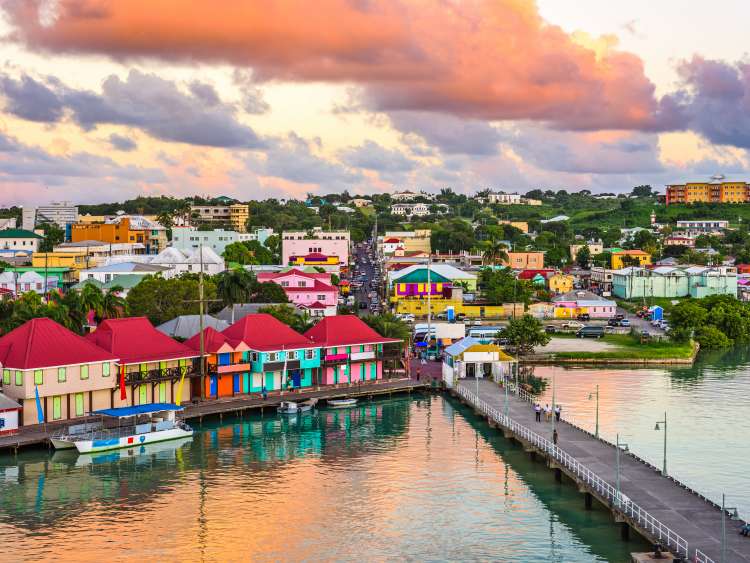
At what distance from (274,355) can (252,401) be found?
373cm

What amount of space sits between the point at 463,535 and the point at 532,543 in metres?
2.45

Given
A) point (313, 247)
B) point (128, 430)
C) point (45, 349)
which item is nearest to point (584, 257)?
point (313, 247)

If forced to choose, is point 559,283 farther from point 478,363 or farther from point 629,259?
point 478,363

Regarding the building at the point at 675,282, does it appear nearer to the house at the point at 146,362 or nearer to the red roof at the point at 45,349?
the house at the point at 146,362

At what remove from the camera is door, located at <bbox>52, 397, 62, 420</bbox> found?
5144 centimetres

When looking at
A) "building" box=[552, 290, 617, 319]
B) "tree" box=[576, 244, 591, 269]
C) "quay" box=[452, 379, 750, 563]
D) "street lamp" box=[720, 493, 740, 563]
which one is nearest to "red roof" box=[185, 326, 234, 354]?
"quay" box=[452, 379, 750, 563]

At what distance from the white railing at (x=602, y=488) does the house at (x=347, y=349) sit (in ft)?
39.3

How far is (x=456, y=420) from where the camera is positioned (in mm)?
57125

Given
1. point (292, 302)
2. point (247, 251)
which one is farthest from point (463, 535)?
point (247, 251)

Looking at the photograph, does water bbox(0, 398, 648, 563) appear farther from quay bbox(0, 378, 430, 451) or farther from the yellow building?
the yellow building

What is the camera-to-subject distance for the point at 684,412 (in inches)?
2274

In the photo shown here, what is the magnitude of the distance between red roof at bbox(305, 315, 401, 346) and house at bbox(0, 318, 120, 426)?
594 inches

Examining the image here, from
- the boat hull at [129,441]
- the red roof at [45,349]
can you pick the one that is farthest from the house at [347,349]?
the red roof at [45,349]

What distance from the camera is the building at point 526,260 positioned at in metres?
152
